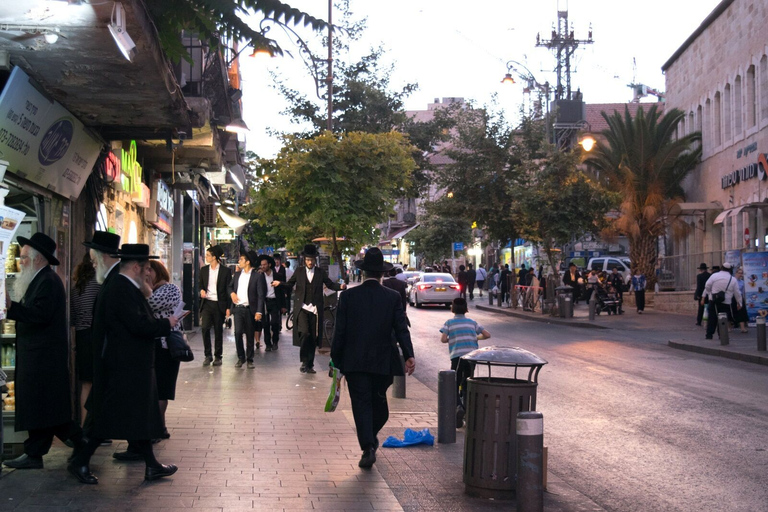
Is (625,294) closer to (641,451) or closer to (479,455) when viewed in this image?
(641,451)

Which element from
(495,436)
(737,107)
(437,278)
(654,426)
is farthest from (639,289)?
(495,436)

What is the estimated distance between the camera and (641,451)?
874 centimetres

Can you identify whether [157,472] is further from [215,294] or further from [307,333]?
[215,294]

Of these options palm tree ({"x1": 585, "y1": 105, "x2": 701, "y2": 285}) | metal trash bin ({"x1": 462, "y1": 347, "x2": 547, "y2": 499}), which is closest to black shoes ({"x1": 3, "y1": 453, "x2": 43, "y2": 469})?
metal trash bin ({"x1": 462, "y1": 347, "x2": 547, "y2": 499})

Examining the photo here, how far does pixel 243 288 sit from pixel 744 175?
21513mm

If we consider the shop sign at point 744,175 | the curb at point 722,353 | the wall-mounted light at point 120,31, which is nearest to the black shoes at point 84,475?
the wall-mounted light at point 120,31

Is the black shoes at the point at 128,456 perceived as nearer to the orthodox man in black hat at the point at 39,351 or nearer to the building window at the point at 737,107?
the orthodox man in black hat at the point at 39,351

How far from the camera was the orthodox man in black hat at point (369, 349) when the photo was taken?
751 centimetres

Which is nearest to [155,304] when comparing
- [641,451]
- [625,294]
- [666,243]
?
[641,451]

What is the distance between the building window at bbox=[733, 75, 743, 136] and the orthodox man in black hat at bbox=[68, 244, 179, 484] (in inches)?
1144

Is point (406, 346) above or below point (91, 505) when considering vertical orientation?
above

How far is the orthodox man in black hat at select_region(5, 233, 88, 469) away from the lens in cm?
Result: 688

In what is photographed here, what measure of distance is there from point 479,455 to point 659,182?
99.2 ft

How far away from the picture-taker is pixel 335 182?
20266 millimetres
